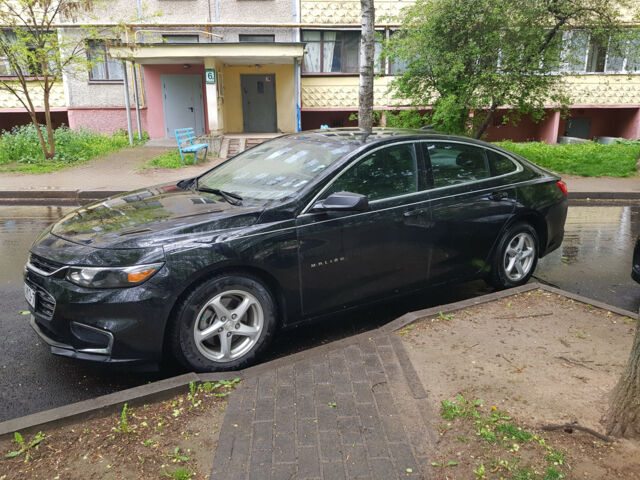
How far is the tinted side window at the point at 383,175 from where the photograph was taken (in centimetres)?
425

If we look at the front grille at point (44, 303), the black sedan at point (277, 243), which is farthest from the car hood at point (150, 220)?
the front grille at point (44, 303)

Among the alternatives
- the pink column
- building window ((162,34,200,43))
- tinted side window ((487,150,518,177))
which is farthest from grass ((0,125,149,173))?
the pink column

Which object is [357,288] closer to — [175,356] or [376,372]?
[376,372]

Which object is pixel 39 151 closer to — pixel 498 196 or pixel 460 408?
pixel 498 196

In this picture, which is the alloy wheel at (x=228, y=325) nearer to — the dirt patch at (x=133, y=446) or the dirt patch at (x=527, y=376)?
the dirt patch at (x=133, y=446)

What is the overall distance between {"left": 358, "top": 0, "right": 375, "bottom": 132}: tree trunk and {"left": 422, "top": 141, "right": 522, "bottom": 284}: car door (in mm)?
5656

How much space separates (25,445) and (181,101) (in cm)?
2076

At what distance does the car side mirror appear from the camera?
387 cm

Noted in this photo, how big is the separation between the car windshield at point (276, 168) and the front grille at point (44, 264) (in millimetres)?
1463

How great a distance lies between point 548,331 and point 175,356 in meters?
Result: 2.81

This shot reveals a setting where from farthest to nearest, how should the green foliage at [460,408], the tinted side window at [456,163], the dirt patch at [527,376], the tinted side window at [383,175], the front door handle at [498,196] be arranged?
the front door handle at [498,196] → the tinted side window at [456,163] → the tinted side window at [383,175] → the green foliage at [460,408] → the dirt patch at [527,376]

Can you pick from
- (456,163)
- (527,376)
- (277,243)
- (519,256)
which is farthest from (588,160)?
(277,243)

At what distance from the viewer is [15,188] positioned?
450 inches

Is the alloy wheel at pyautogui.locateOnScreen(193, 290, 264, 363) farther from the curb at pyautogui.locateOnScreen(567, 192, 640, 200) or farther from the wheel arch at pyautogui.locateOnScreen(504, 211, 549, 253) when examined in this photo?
the curb at pyautogui.locateOnScreen(567, 192, 640, 200)
